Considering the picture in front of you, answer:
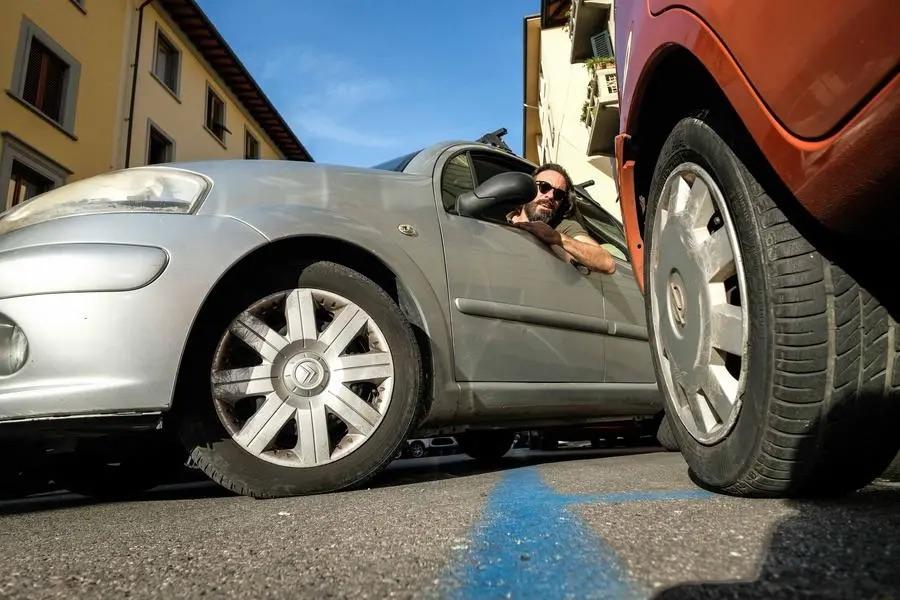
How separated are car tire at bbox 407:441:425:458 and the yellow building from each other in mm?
7131

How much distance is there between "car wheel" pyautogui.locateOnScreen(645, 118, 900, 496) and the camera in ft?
3.84

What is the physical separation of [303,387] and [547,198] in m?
1.95

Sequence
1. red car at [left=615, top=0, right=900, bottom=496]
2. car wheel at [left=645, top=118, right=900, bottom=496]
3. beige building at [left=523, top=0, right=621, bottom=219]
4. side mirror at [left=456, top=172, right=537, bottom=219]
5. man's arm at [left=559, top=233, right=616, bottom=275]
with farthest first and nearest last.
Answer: beige building at [left=523, top=0, right=621, bottom=219] → man's arm at [left=559, top=233, right=616, bottom=275] → side mirror at [left=456, top=172, right=537, bottom=219] → car wheel at [left=645, top=118, right=900, bottom=496] → red car at [left=615, top=0, right=900, bottom=496]

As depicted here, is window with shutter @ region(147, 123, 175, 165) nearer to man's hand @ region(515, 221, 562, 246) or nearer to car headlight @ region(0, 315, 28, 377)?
man's hand @ region(515, 221, 562, 246)

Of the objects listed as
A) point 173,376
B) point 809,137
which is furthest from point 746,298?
point 173,376

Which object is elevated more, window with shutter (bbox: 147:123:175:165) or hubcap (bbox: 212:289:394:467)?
window with shutter (bbox: 147:123:175:165)

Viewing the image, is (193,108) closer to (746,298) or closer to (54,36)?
(54,36)

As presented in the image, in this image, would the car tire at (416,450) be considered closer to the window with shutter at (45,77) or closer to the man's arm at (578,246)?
the man's arm at (578,246)

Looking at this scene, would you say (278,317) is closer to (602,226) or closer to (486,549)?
(486,549)

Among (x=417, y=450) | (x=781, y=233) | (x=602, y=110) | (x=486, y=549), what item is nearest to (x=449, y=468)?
(x=486, y=549)

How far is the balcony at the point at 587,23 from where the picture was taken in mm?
15656

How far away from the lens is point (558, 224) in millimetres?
3350

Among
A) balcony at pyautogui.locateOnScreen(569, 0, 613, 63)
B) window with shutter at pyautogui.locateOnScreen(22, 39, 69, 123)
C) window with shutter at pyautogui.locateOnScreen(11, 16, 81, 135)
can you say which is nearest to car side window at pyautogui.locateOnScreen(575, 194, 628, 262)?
window with shutter at pyautogui.locateOnScreen(11, 16, 81, 135)

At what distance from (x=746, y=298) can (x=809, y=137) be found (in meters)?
0.38
